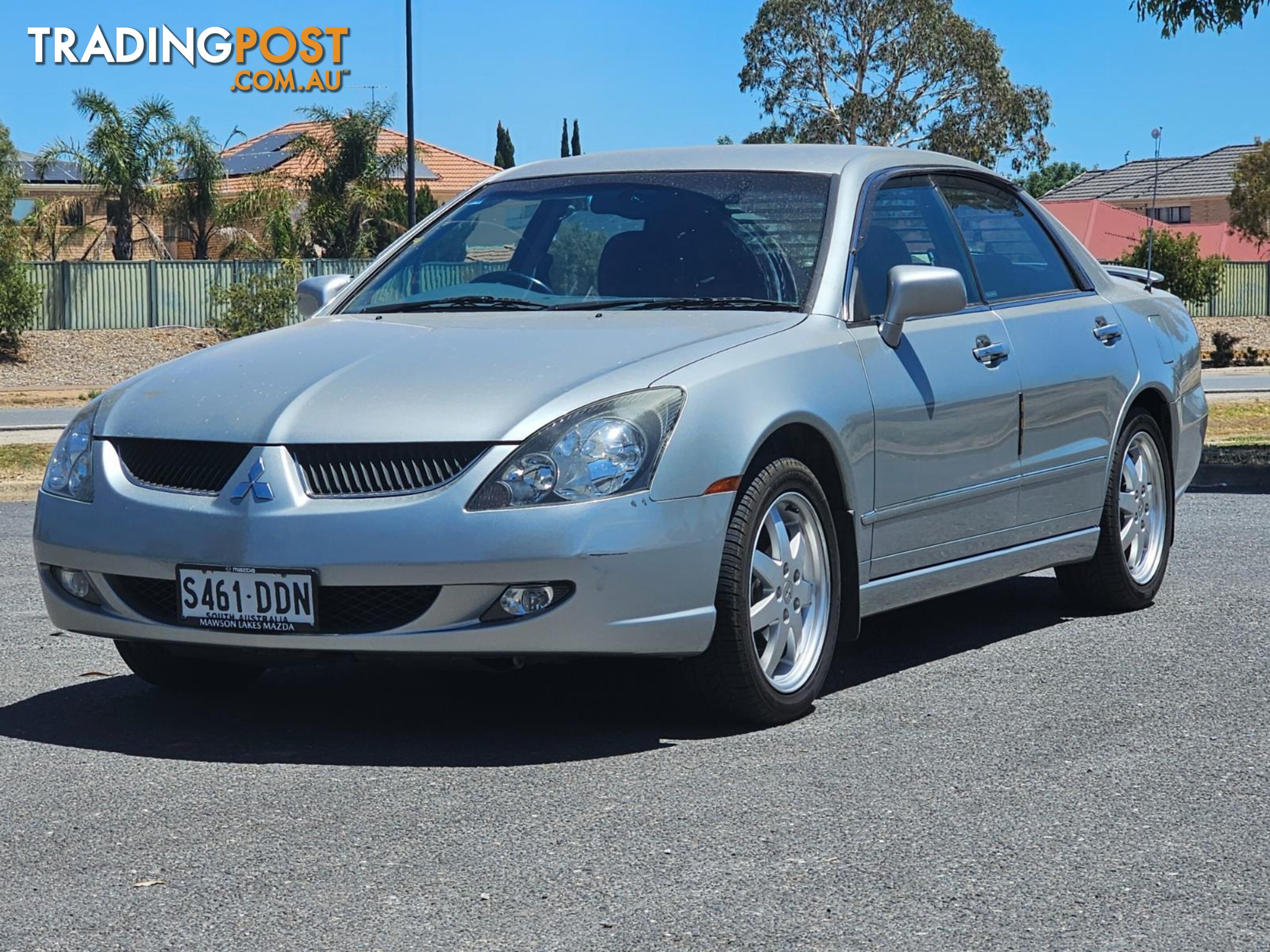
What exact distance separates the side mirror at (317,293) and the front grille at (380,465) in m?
1.76

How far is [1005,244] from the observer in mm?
7012

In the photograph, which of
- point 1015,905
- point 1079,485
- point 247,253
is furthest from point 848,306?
point 247,253

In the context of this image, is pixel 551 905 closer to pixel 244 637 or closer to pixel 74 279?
pixel 244 637

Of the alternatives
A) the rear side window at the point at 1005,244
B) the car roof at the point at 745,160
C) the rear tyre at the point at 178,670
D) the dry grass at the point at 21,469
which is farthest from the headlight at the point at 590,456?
the dry grass at the point at 21,469

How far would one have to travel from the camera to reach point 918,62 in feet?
188

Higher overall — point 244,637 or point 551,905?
point 244,637

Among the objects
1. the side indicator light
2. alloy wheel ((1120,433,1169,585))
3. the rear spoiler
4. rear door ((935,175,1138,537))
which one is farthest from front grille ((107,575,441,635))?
the rear spoiler

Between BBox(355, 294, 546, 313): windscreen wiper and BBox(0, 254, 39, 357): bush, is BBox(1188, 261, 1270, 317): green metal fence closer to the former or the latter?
BBox(0, 254, 39, 357): bush

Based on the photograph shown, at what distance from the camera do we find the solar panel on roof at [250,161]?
66562 millimetres

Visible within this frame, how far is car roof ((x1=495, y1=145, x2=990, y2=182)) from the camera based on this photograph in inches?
252

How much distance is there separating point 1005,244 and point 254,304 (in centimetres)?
3212

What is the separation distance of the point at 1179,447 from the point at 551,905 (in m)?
4.74

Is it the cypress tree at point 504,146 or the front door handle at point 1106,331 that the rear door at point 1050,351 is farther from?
the cypress tree at point 504,146

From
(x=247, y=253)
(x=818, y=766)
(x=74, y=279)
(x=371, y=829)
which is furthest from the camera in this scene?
(x=247, y=253)
